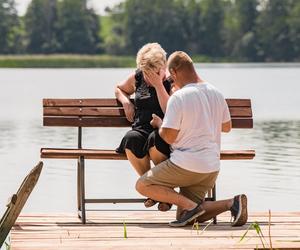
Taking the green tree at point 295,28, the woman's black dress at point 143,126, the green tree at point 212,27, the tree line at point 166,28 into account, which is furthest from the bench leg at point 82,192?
the green tree at point 212,27

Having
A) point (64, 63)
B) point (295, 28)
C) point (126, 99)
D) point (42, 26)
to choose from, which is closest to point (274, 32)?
point (295, 28)

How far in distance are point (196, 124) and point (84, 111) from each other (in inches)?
57.2

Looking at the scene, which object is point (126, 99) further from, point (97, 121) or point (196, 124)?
point (196, 124)

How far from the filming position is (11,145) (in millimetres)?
20984

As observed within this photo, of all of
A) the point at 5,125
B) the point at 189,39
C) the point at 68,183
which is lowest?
the point at 189,39

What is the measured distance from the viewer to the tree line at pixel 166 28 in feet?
374

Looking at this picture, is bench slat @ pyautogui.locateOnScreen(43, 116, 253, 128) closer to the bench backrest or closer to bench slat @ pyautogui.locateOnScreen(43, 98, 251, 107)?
the bench backrest

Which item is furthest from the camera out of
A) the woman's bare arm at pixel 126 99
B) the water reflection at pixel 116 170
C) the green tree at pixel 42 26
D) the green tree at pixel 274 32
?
the green tree at pixel 42 26

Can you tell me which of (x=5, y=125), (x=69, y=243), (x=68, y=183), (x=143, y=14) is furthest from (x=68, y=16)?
(x=69, y=243)

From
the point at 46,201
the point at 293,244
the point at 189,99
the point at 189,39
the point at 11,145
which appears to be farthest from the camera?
the point at 189,39

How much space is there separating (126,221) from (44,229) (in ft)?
2.35

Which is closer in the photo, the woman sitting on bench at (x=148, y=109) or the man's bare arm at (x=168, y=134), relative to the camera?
the man's bare arm at (x=168, y=134)

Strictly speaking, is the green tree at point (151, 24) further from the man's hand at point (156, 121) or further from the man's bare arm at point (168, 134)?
the man's bare arm at point (168, 134)

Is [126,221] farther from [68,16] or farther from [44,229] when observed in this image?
[68,16]
